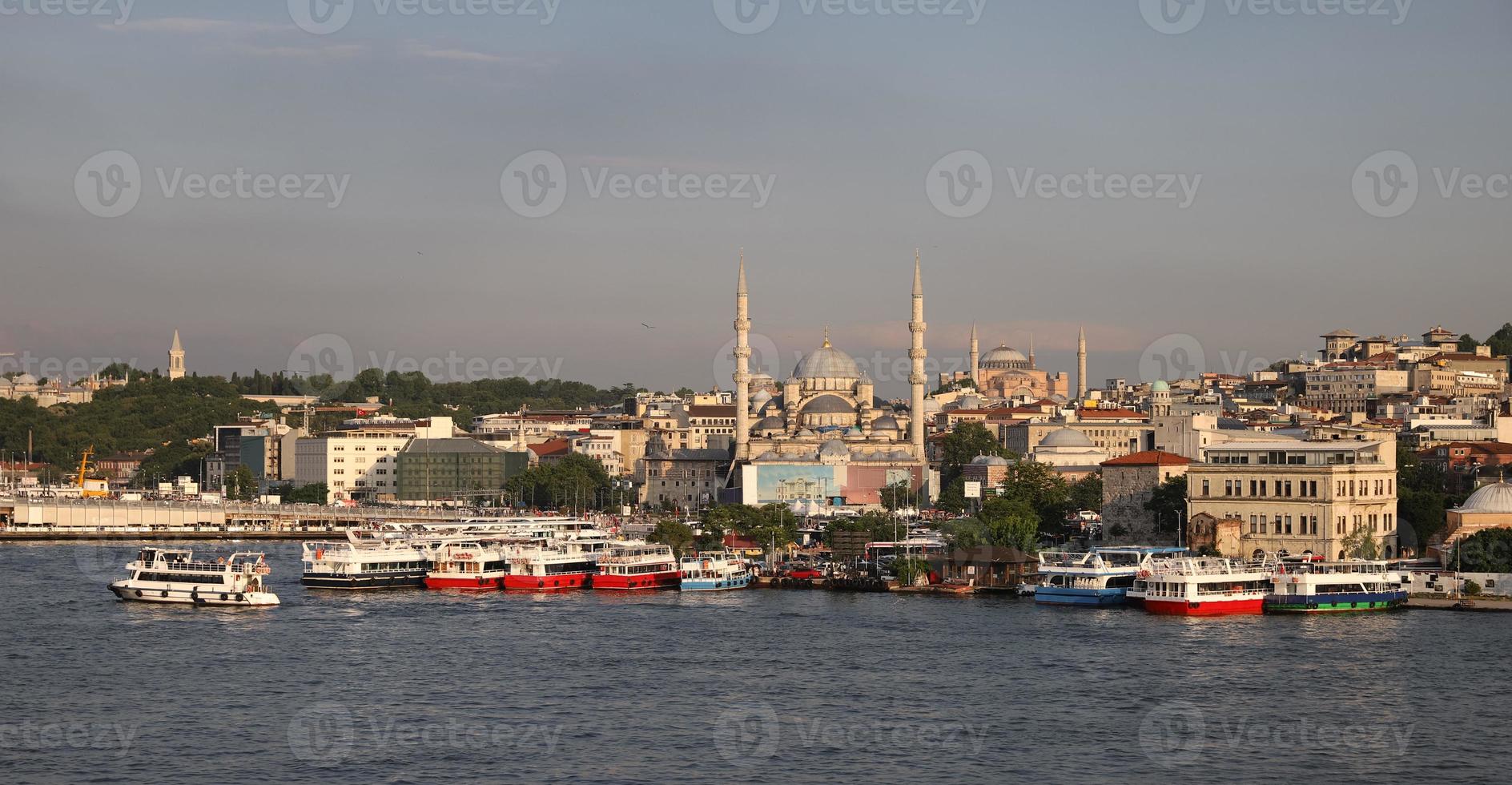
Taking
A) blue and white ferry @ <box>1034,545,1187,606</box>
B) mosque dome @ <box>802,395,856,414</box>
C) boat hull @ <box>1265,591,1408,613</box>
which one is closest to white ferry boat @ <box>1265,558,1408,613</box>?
boat hull @ <box>1265,591,1408,613</box>

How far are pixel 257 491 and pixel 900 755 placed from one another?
71901 mm

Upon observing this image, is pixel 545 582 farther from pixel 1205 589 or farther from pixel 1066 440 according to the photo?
pixel 1066 440

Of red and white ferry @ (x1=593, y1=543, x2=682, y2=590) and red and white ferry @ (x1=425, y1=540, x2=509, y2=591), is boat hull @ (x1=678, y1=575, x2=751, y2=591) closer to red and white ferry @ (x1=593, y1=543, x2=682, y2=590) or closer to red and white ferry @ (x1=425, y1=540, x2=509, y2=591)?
red and white ferry @ (x1=593, y1=543, x2=682, y2=590)

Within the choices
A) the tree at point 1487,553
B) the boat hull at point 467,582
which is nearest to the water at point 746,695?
the tree at point 1487,553

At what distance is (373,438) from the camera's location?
8994 centimetres

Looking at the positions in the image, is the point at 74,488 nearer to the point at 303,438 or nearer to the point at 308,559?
the point at 303,438

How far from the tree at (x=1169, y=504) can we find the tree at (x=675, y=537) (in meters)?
10.4

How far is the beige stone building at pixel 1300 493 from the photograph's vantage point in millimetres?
37969

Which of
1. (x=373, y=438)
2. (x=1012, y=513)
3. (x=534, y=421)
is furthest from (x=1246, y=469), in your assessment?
(x=534, y=421)

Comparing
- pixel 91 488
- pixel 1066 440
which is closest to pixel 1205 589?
pixel 1066 440

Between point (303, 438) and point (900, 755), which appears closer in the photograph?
point (900, 755)

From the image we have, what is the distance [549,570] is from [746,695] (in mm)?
17015

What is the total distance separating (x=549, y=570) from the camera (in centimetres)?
4094

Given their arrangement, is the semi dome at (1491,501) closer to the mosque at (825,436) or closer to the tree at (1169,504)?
the tree at (1169,504)
